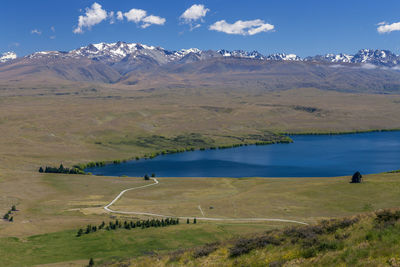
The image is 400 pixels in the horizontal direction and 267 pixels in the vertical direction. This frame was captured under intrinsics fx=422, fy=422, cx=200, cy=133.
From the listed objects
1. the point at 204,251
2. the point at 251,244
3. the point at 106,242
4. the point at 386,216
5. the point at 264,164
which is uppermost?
the point at 386,216

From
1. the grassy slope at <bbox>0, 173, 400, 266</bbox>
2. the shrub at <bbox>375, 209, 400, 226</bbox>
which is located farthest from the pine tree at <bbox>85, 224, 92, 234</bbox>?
the shrub at <bbox>375, 209, 400, 226</bbox>

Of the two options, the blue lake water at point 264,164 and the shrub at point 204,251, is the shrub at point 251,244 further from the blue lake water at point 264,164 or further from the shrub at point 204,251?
the blue lake water at point 264,164

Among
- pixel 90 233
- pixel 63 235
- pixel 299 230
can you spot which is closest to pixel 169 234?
pixel 90 233

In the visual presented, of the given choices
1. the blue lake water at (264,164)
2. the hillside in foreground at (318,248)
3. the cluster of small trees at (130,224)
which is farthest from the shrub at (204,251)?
the blue lake water at (264,164)

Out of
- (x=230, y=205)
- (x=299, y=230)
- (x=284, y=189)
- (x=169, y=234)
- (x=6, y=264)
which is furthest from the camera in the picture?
(x=284, y=189)

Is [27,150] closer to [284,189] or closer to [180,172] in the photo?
[180,172]

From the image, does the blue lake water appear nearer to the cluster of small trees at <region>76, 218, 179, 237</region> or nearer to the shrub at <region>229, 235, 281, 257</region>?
the cluster of small trees at <region>76, 218, 179, 237</region>

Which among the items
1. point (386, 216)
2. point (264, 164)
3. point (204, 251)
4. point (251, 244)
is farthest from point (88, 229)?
point (264, 164)

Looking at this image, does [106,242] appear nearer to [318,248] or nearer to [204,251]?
[204,251]
